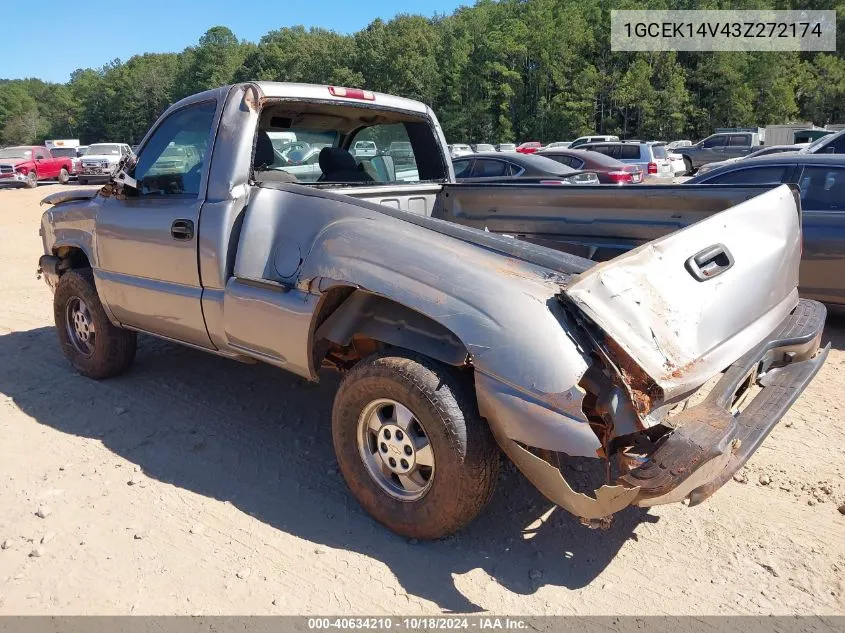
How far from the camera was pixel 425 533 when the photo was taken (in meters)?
2.95

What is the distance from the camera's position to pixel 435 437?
2.75 m

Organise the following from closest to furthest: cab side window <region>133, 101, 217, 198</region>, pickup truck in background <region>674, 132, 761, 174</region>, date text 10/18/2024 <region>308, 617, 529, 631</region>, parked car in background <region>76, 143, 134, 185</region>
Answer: date text 10/18/2024 <region>308, 617, 529, 631</region> < cab side window <region>133, 101, 217, 198</region> < pickup truck in background <region>674, 132, 761, 174</region> < parked car in background <region>76, 143, 134, 185</region>

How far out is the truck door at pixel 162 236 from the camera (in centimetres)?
387

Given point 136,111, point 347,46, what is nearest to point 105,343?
point 347,46

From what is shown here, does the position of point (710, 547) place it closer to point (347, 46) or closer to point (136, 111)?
point (347, 46)

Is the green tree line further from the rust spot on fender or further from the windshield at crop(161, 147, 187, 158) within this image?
the rust spot on fender

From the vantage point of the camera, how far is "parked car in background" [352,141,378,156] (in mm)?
5016

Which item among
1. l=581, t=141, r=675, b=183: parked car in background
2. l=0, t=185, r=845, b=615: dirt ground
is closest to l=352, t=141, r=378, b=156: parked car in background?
l=0, t=185, r=845, b=615: dirt ground

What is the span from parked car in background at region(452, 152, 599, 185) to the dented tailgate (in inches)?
338

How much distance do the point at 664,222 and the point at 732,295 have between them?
136 cm

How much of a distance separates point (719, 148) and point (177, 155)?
29203mm

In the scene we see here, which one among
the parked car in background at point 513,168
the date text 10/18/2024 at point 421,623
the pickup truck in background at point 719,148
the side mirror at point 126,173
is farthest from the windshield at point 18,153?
the date text 10/18/2024 at point 421,623

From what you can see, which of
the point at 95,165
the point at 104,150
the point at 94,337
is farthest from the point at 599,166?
the point at 104,150

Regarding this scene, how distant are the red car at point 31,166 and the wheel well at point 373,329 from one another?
97.9 ft
